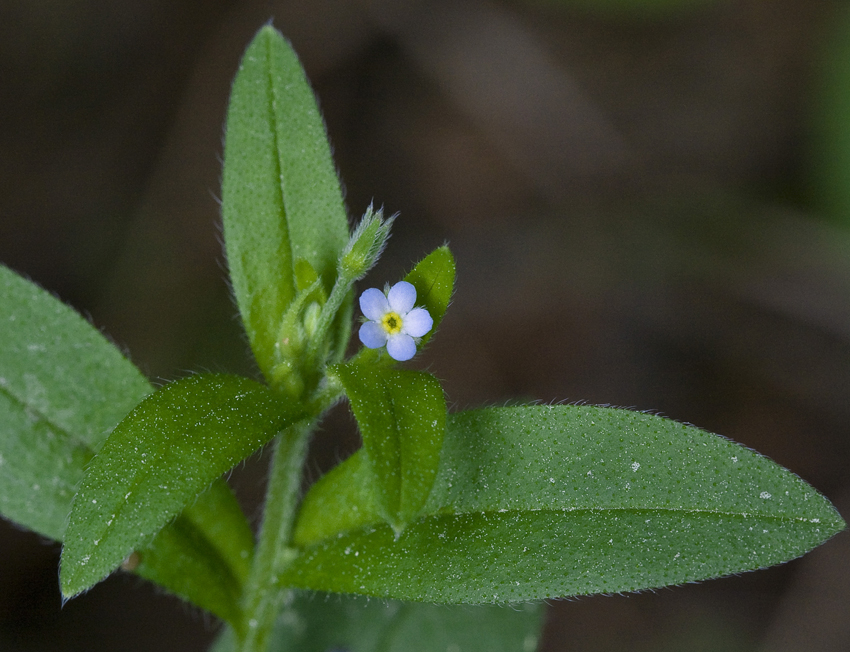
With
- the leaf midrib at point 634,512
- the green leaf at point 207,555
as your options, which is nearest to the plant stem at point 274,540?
the green leaf at point 207,555

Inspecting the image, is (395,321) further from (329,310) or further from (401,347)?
(329,310)

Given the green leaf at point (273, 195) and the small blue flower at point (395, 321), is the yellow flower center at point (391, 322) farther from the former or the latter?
the green leaf at point (273, 195)

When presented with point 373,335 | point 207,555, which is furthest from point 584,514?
point 207,555

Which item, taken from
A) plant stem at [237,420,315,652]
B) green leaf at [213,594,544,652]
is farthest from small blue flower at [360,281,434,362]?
green leaf at [213,594,544,652]

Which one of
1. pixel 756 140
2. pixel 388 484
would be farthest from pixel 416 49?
pixel 388 484

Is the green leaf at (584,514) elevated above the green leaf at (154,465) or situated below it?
above

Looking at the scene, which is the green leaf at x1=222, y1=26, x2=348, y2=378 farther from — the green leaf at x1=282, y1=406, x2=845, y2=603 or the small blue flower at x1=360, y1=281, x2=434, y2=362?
the green leaf at x1=282, y1=406, x2=845, y2=603
